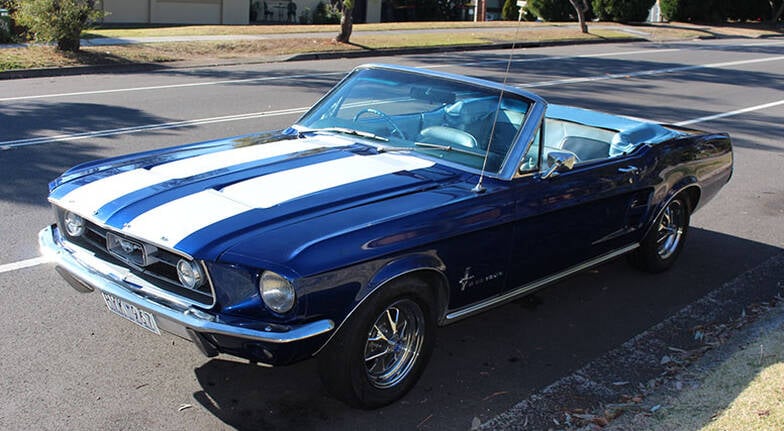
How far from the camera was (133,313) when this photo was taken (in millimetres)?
3928

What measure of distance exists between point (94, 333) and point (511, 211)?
2.58m

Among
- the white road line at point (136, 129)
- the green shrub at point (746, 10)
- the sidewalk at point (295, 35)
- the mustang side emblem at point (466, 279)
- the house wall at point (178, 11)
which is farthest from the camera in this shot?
the green shrub at point (746, 10)

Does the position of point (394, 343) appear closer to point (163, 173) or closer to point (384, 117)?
point (163, 173)

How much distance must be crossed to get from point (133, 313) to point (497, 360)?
216 centimetres

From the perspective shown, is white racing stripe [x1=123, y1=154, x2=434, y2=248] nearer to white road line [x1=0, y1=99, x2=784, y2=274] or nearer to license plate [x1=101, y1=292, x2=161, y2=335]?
license plate [x1=101, y1=292, x2=161, y2=335]

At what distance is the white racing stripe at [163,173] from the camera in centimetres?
427

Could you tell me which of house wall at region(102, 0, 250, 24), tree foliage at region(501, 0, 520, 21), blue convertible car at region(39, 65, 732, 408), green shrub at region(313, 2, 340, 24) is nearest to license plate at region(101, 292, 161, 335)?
blue convertible car at region(39, 65, 732, 408)

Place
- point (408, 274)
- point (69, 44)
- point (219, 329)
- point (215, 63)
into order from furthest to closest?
point (215, 63) → point (69, 44) → point (408, 274) → point (219, 329)

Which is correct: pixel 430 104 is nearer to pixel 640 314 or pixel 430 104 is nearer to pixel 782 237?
pixel 640 314

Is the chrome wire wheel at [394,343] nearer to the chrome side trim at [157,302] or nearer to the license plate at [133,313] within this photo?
the chrome side trim at [157,302]

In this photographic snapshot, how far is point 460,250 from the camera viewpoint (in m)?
4.32

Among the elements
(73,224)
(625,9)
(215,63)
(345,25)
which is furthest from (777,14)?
(73,224)

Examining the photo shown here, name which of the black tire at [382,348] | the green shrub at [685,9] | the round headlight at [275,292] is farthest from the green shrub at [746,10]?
the round headlight at [275,292]

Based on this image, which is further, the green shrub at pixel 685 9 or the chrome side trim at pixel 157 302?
the green shrub at pixel 685 9
